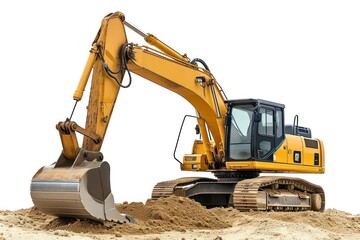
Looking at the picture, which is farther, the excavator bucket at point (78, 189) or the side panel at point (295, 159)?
the side panel at point (295, 159)

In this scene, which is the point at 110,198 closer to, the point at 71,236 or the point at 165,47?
the point at 71,236

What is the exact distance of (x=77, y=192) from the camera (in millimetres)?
10430

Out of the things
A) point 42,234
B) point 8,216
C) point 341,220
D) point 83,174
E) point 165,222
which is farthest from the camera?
point 341,220

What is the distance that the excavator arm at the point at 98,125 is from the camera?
34.9 feet

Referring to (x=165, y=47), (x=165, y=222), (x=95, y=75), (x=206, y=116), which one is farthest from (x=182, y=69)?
(x=165, y=222)

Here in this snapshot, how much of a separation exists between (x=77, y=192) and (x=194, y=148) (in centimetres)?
534

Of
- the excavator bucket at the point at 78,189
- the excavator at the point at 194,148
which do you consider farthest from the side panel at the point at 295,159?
the excavator bucket at the point at 78,189

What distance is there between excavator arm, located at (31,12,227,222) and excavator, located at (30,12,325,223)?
2cm

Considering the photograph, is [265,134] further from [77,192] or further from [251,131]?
[77,192]

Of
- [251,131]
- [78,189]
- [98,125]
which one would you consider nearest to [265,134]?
[251,131]

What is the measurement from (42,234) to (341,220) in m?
6.77

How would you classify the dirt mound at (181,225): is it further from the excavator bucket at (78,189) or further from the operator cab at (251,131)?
the operator cab at (251,131)

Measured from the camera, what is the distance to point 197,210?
12.2 m

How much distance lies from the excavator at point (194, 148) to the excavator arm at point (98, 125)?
0.05 ft
